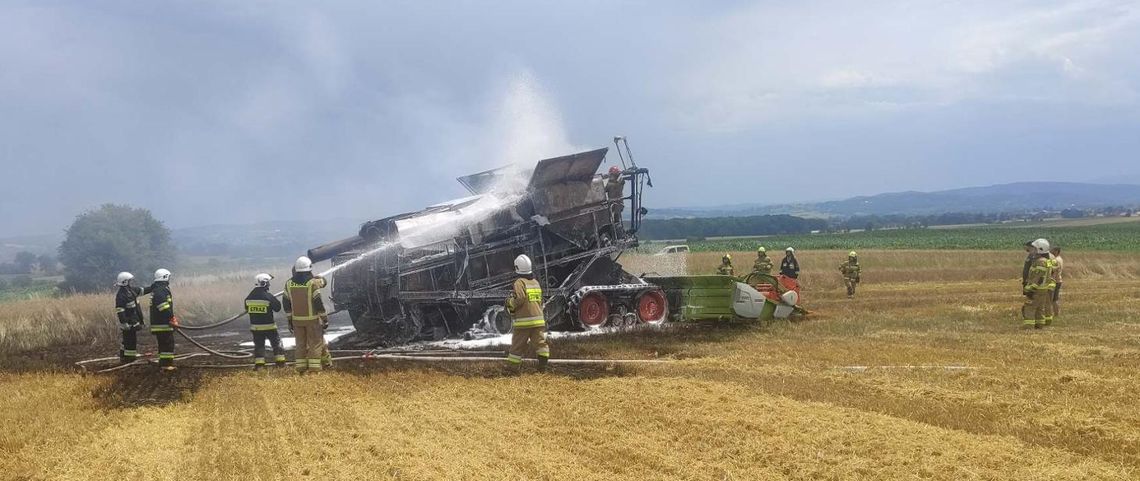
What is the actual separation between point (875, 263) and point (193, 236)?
60550 millimetres

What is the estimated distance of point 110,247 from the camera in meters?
35.2

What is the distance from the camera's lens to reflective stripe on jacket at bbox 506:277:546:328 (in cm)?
1121

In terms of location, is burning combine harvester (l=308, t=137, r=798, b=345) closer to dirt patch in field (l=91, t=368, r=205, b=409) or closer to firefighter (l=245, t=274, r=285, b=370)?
firefighter (l=245, t=274, r=285, b=370)

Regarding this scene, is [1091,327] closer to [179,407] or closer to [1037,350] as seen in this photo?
[1037,350]

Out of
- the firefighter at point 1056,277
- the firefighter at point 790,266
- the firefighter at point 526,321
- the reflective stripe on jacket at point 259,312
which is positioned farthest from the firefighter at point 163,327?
the firefighter at point 1056,277

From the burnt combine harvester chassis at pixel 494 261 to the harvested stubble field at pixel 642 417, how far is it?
7.06 ft

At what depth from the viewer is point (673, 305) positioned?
56.5 feet

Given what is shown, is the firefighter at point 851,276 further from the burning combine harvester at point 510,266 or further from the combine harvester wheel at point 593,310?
the combine harvester wheel at point 593,310

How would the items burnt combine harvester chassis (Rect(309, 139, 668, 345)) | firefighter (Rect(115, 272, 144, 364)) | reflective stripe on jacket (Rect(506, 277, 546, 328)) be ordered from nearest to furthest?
reflective stripe on jacket (Rect(506, 277, 546, 328)), firefighter (Rect(115, 272, 144, 364)), burnt combine harvester chassis (Rect(309, 139, 668, 345))

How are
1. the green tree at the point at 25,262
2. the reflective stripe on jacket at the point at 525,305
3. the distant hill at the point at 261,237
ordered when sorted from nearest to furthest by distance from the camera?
the reflective stripe on jacket at the point at 525,305 < the distant hill at the point at 261,237 < the green tree at the point at 25,262

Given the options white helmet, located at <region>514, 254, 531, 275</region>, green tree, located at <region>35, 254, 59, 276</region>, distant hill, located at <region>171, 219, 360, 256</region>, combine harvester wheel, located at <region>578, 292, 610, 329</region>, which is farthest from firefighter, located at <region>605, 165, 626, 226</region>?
green tree, located at <region>35, 254, 59, 276</region>

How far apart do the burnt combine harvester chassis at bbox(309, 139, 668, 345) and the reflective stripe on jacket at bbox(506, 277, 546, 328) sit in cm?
378

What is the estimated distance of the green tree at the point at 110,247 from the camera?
3425 cm

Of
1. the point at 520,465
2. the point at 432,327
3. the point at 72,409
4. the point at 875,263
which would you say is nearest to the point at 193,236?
the point at 875,263
